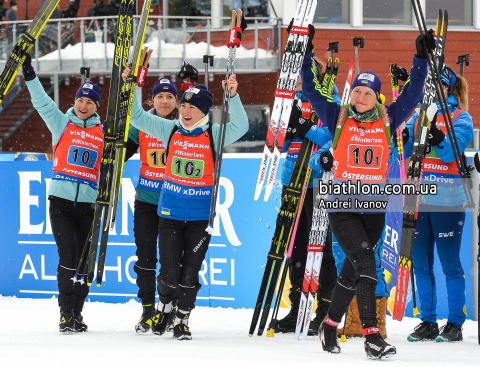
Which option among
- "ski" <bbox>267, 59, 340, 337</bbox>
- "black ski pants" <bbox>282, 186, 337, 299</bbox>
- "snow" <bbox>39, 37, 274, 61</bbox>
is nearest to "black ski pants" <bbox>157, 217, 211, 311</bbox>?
"ski" <bbox>267, 59, 340, 337</bbox>

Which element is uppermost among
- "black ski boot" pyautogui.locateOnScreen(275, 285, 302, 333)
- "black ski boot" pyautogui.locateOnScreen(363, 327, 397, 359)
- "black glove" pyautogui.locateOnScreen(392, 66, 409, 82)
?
"black glove" pyautogui.locateOnScreen(392, 66, 409, 82)

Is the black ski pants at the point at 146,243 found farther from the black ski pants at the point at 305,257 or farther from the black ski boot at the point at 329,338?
the black ski boot at the point at 329,338

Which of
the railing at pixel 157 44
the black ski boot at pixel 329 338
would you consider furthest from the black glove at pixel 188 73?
the railing at pixel 157 44

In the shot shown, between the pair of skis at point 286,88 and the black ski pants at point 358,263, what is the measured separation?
683mm

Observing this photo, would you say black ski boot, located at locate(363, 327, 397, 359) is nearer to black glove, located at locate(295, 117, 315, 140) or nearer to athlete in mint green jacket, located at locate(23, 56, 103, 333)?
black glove, located at locate(295, 117, 315, 140)

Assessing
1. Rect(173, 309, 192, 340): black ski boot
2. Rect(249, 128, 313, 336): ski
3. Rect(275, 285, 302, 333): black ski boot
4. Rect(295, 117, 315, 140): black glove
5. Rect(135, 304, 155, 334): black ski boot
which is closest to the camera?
Rect(173, 309, 192, 340): black ski boot

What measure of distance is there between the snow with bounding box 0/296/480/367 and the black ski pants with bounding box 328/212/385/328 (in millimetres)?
239

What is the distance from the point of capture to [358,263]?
3270mm

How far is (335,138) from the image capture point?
3.47m

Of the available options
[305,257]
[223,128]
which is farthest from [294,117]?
[305,257]

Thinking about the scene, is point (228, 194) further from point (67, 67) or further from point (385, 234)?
point (67, 67)

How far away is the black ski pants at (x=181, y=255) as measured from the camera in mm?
3832

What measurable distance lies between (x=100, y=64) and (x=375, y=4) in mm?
5477

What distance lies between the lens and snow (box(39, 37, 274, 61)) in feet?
38.2
